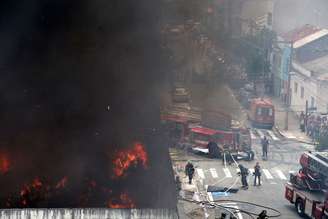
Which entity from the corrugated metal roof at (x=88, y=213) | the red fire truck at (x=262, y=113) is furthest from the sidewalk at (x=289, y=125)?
the corrugated metal roof at (x=88, y=213)

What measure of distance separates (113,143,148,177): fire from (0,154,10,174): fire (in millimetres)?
3996

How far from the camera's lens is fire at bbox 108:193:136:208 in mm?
22906

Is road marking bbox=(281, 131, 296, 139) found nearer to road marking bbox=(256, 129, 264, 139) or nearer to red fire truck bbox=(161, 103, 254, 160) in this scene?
road marking bbox=(256, 129, 264, 139)

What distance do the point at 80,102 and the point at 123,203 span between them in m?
5.88

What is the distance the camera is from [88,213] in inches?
723

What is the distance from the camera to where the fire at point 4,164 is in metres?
24.9

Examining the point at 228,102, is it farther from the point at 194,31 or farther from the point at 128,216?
the point at 128,216

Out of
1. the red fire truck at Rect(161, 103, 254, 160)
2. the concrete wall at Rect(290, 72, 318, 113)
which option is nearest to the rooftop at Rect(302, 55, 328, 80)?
the concrete wall at Rect(290, 72, 318, 113)

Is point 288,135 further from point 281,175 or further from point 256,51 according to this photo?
point 256,51

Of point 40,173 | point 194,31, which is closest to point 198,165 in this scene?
point 40,173

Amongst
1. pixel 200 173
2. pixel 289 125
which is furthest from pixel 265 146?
pixel 289 125

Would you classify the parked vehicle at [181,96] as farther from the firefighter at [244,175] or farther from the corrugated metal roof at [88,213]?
the corrugated metal roof at [88,213]

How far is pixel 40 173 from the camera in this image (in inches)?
974

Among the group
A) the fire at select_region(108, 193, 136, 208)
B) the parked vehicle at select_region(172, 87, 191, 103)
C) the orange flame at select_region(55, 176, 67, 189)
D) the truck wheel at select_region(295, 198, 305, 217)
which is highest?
the parked vehicle at select_region(172, 87, 191, 103)
